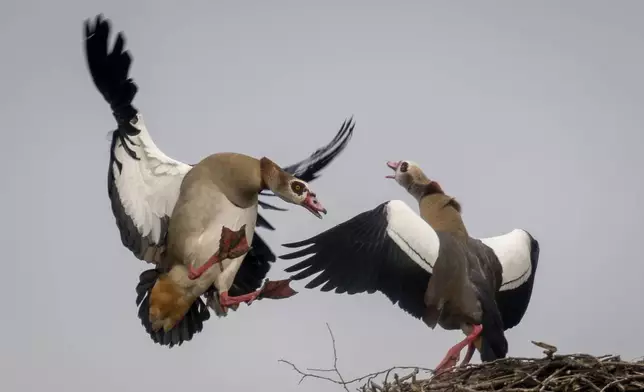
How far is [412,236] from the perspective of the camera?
20.7ft

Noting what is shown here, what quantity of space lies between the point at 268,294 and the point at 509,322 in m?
1.50

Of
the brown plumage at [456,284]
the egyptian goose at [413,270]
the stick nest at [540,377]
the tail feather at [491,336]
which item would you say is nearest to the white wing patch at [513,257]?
the brown plumage at [456,284]

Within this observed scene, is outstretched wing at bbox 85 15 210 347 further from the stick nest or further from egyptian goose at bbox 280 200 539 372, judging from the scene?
the stick nest

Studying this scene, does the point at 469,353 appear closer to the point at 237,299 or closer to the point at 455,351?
the point at 455,351

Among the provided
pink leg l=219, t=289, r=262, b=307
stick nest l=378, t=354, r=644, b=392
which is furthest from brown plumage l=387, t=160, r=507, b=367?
pink leg l=219, t=289, r=262, b=307

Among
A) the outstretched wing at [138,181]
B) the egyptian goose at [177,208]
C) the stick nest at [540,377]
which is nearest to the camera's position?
the stick nest at [540,377]

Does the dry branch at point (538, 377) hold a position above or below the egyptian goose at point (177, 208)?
below

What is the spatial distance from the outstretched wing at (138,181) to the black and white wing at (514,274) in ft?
6.26

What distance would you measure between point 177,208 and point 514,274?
2018 millimetres

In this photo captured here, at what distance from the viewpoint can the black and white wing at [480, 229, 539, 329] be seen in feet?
22.4

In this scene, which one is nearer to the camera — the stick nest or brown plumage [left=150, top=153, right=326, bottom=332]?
the stick nest

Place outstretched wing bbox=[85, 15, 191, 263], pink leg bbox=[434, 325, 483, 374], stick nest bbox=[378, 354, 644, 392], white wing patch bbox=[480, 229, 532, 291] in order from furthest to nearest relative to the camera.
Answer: white wing patch bbox=[480, 229, 532, 291] < outstretched wing bbox=[85, 15, 191, 263] < pink leg bbox=[434, 325, 483, 374] < stick nest bbox=[378, 354, 644, 392]

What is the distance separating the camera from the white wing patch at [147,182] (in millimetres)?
6734

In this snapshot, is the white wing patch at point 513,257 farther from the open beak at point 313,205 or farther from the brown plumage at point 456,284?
the open beak at point 313,205
